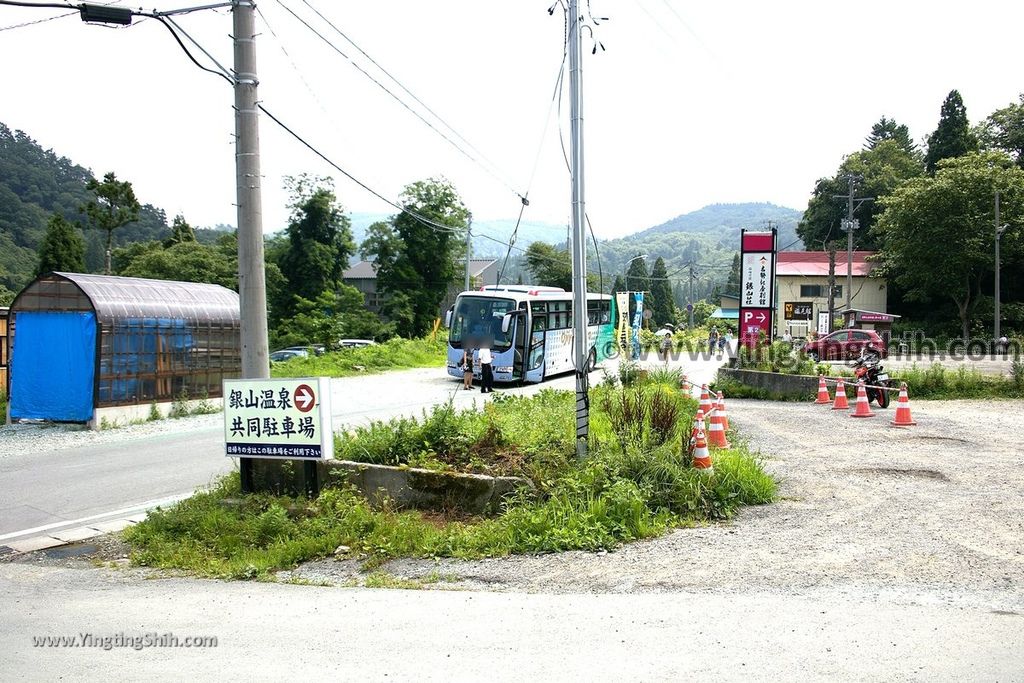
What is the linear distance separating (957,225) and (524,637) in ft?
173

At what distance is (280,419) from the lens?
8445 mm

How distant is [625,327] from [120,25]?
29.2m

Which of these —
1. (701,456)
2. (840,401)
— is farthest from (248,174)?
(840,401)

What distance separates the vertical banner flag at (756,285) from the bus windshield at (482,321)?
7.08m

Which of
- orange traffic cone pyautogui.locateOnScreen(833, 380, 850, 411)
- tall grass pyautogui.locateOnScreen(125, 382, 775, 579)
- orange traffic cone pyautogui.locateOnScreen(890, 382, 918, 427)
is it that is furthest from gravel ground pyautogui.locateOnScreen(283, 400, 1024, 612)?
orange traffic cone pyautogui.locateOnScreen(833, 380, 850, 411)

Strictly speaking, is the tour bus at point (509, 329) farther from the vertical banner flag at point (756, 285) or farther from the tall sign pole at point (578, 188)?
the tall sign pole at point (578, 188)

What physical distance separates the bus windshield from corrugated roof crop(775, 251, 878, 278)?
147 ft

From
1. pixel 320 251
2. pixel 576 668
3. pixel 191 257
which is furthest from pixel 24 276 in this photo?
pixel 576 668

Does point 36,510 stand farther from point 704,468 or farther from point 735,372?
point 735,372

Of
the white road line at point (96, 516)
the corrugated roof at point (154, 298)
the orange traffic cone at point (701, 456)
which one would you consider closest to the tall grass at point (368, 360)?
the corrugated roof at point (154, 298)

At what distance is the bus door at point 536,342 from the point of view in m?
25.4

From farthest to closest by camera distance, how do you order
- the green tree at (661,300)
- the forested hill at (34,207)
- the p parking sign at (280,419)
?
the green tree at (661,300), the forested hill at (34,207), the p parking sign at (280,419)

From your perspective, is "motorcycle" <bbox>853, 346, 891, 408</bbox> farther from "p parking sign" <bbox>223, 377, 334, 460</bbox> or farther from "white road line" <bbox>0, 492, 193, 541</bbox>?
"white road line" <bbox>0, 492, 193, 541</bbox>

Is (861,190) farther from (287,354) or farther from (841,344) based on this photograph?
(287,354)
